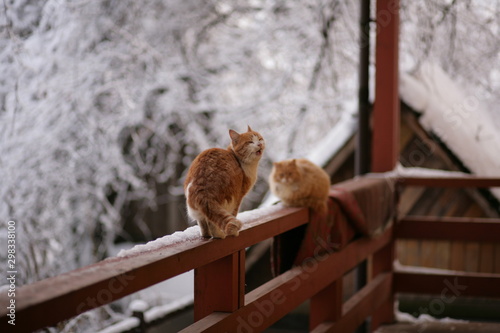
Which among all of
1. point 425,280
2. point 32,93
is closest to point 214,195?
point 425,280

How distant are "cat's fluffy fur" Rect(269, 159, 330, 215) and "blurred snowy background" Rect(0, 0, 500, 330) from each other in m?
2.23

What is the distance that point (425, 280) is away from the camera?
3.57 meters

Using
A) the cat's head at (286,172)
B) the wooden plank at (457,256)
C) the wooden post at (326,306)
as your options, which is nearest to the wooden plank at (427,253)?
the wooden plank at (457,256)

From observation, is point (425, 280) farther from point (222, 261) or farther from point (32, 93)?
point (32, 93)

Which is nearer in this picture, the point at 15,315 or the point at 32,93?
the point at 15,315

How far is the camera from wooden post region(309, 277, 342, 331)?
8.28 feet

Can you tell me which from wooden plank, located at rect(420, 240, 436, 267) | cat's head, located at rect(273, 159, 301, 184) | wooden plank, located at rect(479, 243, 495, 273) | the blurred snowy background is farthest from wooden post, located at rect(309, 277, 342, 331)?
wooden plank, located at rect(479, 243, 495, 273)

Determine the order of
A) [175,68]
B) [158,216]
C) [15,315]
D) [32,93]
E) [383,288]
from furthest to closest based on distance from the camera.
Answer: [158,216], [175,68], [32,93], [383,288], [15,315]

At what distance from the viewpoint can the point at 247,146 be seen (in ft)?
5.55

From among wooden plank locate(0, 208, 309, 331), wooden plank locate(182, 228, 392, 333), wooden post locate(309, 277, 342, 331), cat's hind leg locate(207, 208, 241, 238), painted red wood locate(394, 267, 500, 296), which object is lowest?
painted red wood locate(394, 267, 500, 296)

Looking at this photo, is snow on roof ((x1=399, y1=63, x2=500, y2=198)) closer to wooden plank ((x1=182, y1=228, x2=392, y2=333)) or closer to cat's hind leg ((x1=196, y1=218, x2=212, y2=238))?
wooden plank ((x1=182, y1=228, x2=392, y2=333))

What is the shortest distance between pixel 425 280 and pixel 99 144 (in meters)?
3.11

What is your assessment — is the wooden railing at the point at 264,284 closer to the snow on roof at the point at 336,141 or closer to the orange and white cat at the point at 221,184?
the orange and white cat at the point at 221,184

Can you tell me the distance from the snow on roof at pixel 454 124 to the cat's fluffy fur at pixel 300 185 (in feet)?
8.03
